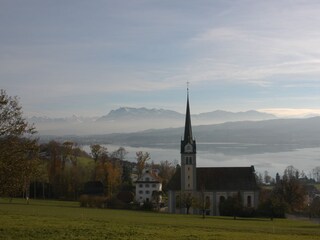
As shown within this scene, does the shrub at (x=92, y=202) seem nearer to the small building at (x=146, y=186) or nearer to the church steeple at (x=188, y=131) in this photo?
the church steeple at (x=188, y=131)

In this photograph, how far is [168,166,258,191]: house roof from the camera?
6662 centimetres

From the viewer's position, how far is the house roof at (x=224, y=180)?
66.6 meters

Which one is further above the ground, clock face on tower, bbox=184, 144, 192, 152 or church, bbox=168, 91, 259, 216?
clock face on tower, bbox=184, 144, 192, 152

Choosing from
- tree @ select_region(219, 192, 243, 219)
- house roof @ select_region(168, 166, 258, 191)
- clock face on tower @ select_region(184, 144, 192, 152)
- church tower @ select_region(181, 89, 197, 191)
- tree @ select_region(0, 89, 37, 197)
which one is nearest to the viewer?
tree @ select_region(0, 89, 37, 197)

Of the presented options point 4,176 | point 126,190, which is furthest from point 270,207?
point 4,176

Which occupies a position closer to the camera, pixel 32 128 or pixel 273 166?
pixel 32 128

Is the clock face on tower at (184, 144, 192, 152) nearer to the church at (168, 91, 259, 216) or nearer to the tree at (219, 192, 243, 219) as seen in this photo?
the church at (168, 91, 259, 216)

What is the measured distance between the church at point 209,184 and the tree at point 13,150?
140ft

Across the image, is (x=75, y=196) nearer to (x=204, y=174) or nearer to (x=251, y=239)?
(x=204, y=174)

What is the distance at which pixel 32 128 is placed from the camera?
2417 cm

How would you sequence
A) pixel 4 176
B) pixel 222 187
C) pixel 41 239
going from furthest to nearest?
pixel 222 187, pixel 4 176, pixel 41 239

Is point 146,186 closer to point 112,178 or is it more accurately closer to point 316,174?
point 112,178

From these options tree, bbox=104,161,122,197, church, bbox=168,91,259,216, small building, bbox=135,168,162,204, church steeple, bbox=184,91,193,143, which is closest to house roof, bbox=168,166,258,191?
church, bbox=168,91,259,216

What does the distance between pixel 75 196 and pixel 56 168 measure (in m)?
6.46
